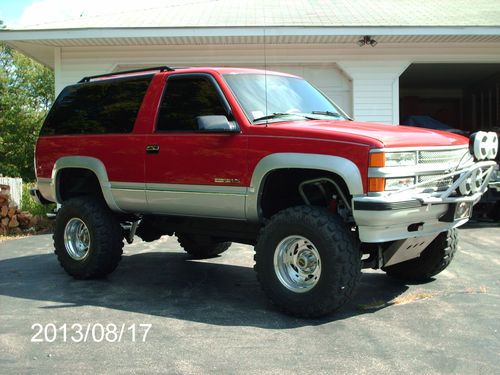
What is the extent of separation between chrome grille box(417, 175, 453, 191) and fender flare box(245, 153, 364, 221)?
59 cm

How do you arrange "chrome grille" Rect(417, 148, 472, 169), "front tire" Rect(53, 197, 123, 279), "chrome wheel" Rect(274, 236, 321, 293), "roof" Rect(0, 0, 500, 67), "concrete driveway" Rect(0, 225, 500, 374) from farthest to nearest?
1. "roof" Rect(0, 0, 500, 67)
2. "front tire" Rect(53, 197, 123, 279)
3. "chrome wheel" Rect(274, 236, 321, 293)
4. "chrome grille" Rect(417, 148, 472, 169)
5. "concrete driveway" Rect(0, 225, 500, 374)

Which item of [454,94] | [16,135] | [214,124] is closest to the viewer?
[214,124]

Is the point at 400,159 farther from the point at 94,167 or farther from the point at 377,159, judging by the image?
the point at 94,167

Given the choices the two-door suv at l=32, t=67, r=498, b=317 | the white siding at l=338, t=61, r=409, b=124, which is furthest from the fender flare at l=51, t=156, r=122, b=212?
the white siding at l=338, t=61, r=409, b=124

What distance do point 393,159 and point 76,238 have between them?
3.84 metres

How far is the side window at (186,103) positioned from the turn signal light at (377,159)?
156cm

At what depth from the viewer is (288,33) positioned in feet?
36.4

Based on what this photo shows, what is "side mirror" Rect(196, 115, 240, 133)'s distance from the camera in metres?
4.97

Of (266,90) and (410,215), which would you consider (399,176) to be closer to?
(410,215)

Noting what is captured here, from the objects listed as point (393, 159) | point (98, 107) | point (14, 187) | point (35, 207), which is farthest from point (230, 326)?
point (35, 207)

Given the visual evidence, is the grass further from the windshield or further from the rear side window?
the rear side window

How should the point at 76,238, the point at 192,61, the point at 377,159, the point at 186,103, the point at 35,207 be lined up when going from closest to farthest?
the point at 377,159 → the point at 186,103 → the point at 76,238 → the point at 192,61 → the point at 35,207

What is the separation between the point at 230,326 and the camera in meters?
4.60

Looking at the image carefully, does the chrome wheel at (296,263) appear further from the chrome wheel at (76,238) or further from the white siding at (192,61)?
the white siding at (192,61)
